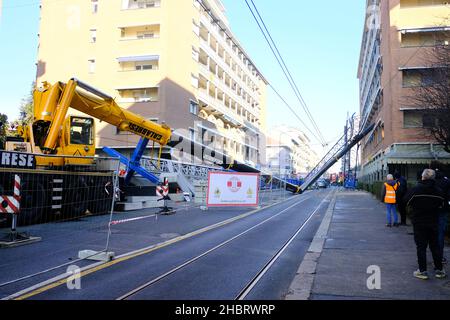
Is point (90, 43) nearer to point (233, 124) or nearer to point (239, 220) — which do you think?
point (233, 124)

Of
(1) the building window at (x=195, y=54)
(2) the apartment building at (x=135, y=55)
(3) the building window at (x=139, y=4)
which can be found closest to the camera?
(2) the apartment building at (x=135, y=55)

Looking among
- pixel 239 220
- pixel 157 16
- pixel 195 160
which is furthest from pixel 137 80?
pixel 239 220

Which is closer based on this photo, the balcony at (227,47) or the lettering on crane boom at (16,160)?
the lettering on crane boom at (16,160)

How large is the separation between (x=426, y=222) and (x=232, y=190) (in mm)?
11718

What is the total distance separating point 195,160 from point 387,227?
2980cm

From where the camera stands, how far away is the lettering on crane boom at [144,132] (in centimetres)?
1462

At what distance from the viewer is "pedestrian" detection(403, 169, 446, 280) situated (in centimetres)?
568

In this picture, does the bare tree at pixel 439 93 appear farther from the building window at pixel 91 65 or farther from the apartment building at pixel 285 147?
the apartment building at pixel 285 147

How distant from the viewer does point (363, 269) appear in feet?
20.2

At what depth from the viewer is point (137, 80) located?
117ft

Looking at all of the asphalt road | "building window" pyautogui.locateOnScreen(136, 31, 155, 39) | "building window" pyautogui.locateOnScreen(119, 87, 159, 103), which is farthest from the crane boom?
"building window" pyautogui.locateOnScreen(136, 31, 155, 39)

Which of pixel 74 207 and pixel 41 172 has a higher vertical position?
pixel 41 172

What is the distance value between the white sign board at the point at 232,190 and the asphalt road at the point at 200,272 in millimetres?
6720

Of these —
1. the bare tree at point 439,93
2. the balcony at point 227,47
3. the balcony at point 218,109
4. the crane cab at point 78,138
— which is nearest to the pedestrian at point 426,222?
the crane cab at point 78,138
